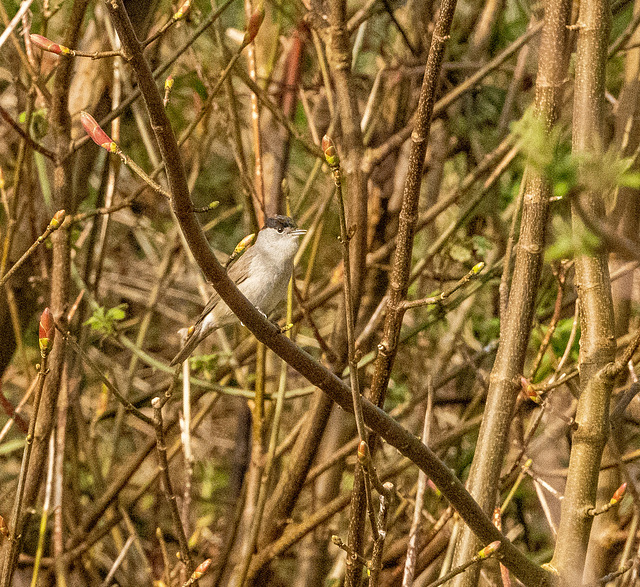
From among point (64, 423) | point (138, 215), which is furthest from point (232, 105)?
point (138, 215)

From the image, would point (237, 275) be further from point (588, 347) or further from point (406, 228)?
point (588, 347)

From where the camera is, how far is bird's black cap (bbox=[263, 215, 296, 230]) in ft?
11.9

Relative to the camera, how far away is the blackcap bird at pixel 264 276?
3426mm

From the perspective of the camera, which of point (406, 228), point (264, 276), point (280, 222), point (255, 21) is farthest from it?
point (280, 222)

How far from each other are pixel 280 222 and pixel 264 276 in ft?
1.13

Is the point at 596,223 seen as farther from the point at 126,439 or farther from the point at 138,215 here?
the point at 126,439

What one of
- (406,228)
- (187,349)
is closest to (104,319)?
(187,349)

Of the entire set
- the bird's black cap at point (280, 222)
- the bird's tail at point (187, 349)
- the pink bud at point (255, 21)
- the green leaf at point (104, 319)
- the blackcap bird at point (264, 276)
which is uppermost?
the pink bud at point (255, 21)

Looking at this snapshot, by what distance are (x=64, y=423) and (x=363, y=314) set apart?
1.59m

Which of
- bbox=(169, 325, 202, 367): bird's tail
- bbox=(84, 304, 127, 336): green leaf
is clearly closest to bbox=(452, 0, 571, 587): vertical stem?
bbox=(169, 325, 202, 367): bird's tail

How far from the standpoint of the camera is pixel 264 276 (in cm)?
351

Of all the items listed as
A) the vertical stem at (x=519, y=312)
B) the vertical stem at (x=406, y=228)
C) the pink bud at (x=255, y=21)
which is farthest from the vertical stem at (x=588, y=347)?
the pink bud at (x=255, y=21)

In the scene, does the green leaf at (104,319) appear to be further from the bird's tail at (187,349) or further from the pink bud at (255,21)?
the pink bud at (255,21)

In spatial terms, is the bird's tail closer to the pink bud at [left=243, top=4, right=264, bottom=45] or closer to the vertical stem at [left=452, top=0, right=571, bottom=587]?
the pink bud at [left=243, top=4, right=264, bottom=45]
